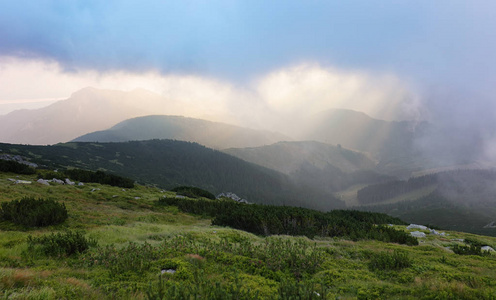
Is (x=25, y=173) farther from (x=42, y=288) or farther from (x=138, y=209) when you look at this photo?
(x=42, y=288)

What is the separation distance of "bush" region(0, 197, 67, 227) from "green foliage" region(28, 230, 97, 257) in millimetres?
3526

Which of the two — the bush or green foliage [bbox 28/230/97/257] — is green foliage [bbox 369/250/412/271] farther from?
the bush

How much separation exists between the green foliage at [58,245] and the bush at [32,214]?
11.6 ft

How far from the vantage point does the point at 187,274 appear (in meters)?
6.91

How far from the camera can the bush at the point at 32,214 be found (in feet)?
38.6

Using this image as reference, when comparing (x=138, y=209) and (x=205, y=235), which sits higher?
(x=205, y=235)

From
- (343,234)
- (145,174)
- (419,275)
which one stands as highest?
(419,275)

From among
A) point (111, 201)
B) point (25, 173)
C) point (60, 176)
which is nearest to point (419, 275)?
point (111, 201)

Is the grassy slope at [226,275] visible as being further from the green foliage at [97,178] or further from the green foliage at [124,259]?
the green foliage at [97,178]

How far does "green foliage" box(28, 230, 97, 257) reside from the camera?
8.08 m

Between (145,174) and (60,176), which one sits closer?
(60,176)

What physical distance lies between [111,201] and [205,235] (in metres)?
15.3

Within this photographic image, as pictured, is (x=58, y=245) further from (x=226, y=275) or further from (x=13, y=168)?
(x=13, y=168)

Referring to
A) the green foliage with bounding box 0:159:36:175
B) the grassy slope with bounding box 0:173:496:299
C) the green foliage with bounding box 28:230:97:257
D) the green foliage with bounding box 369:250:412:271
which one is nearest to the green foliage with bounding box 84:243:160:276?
the grassy slope with bounding box 0:173:496:299
